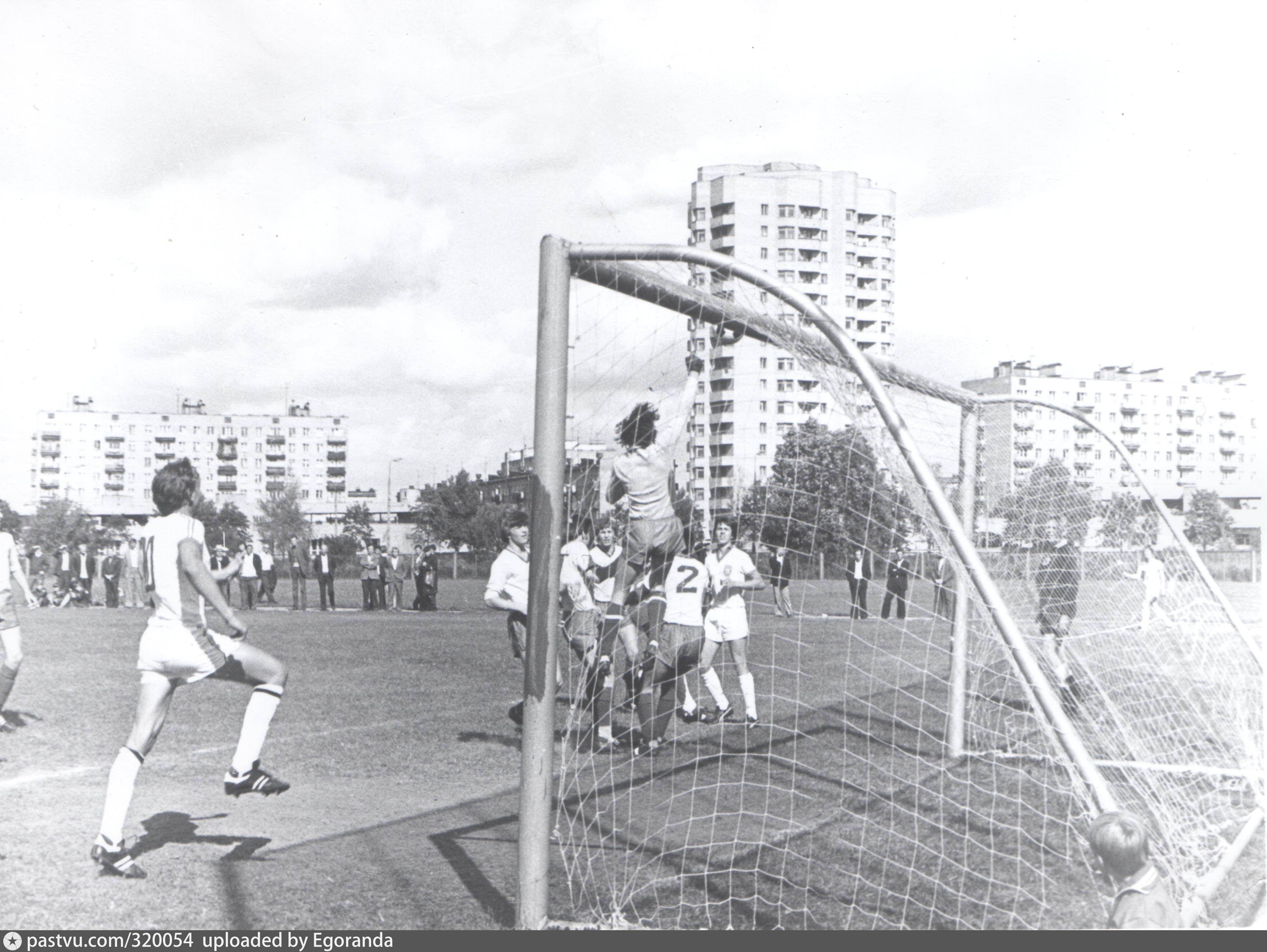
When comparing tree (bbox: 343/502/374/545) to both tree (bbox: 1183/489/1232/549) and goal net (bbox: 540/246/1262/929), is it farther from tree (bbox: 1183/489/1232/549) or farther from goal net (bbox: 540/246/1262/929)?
goal net (bbox: 540/246/1262/929)

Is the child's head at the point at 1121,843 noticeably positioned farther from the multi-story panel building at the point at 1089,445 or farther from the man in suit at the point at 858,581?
the man in suit at the point at 858,581

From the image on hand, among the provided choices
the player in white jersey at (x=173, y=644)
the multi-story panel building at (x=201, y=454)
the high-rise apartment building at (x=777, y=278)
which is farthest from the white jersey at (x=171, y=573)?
the multi-story panel building at (x=201, y=454)

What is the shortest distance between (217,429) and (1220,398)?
124993 mm

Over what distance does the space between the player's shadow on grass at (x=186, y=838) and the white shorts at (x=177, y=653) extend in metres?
0.92

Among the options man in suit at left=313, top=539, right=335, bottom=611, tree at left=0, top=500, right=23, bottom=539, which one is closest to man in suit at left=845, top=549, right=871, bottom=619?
tree at left=0, top=500, right=23, bottom=539

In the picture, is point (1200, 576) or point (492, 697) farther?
point (492, 697)

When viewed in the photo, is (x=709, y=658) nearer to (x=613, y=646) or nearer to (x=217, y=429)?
(x=613, y=646)

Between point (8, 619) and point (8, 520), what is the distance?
1922mm

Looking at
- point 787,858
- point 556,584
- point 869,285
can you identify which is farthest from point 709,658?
point 869,285

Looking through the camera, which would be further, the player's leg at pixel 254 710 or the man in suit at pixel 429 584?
the man in suit at pixel 429 584

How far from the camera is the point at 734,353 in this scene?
7.45 metres

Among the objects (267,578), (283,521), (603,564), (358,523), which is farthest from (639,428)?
(283,521)

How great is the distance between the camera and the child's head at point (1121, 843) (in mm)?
3303

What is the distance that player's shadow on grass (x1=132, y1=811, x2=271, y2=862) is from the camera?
5.38 meters
